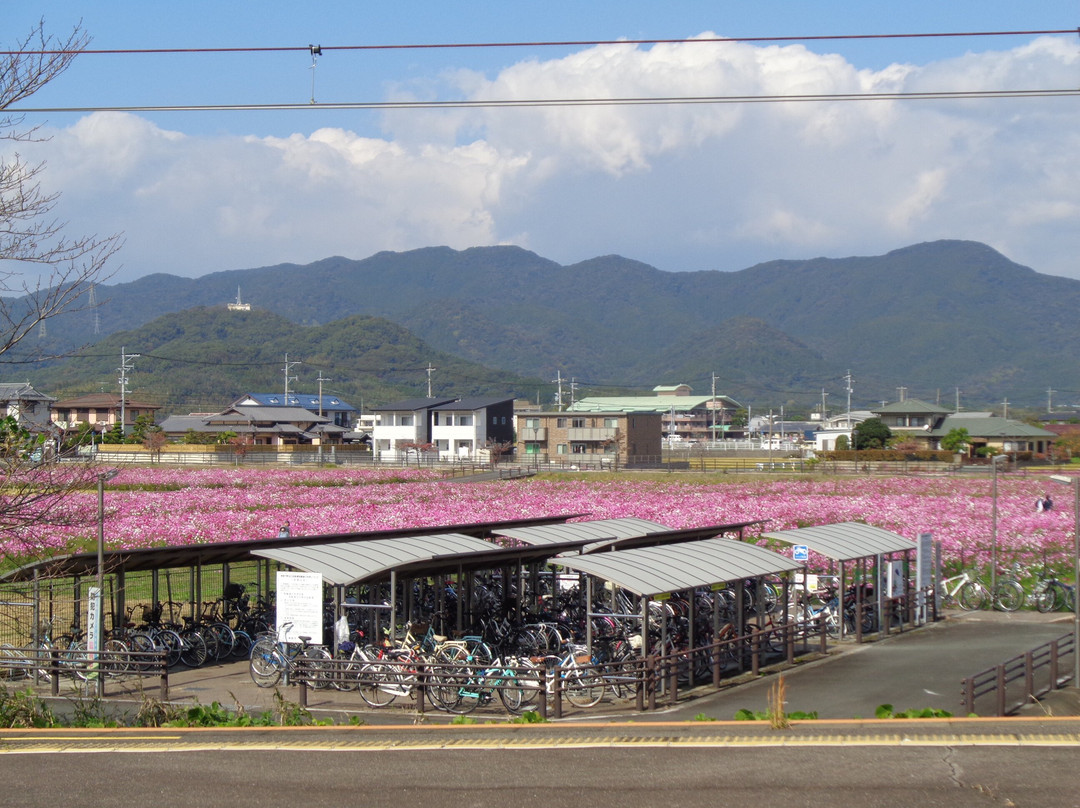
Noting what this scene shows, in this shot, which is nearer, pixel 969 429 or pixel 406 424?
pixel 969 429

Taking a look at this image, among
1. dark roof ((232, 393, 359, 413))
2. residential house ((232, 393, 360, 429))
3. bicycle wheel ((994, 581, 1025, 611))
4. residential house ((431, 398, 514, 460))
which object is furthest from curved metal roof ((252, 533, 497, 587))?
dark roof ((232, 393, 359, 413))

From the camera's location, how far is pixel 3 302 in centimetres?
1292

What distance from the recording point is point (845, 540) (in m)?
21.9

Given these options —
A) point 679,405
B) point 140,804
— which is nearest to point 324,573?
point 140,804

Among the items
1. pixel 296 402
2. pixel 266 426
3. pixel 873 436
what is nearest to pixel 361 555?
pixel 873 436

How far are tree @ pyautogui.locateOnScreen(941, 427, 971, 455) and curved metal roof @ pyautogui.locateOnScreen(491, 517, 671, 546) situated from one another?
63560mm

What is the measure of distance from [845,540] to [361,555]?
10.4 m

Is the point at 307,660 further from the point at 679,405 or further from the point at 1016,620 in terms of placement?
the point at 679,405

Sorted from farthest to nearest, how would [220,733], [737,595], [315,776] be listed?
1. [737,595]
2. [220,733]
3. [315,776]

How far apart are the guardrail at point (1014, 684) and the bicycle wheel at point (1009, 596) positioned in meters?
7.52

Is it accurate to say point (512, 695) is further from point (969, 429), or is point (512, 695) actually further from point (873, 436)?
point (969, 429)

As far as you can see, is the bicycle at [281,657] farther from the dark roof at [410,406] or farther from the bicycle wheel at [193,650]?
the dark roof at [410,406]

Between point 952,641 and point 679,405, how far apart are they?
15873 cm

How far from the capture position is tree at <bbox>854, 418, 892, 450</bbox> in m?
90.2
